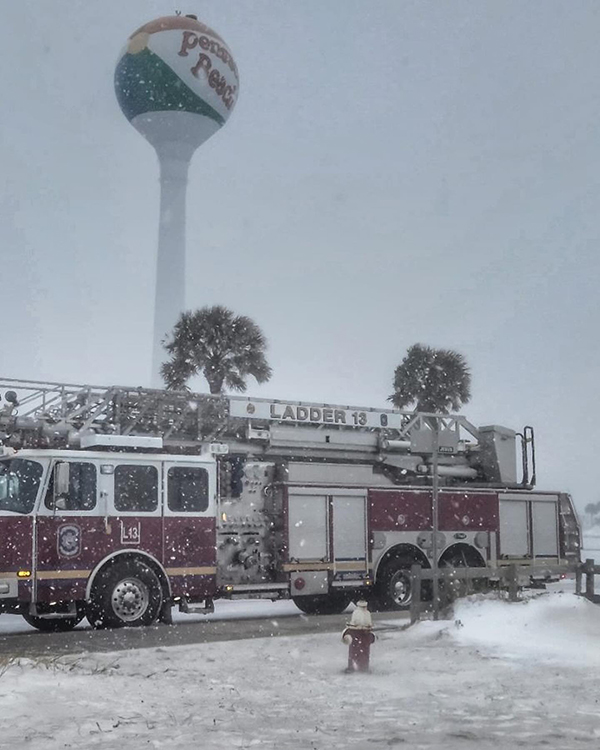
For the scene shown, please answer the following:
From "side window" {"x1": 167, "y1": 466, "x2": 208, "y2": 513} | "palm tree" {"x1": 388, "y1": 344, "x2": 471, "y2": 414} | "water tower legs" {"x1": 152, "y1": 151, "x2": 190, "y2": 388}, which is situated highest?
"water tower legs" {"x1": 152, "y1": 151, "x2": 190, "y2": 388}

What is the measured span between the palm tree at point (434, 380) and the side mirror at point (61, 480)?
29539 mm

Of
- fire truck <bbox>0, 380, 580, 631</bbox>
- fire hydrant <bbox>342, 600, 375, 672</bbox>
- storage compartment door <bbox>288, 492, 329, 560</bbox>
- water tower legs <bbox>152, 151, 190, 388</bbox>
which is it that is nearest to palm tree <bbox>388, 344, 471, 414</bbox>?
fire truck <bbox>0, 380, 580, 631</bbox>

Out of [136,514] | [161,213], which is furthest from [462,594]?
[161,213]

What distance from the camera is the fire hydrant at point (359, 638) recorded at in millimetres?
10719

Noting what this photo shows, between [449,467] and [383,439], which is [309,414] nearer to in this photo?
[383,439]

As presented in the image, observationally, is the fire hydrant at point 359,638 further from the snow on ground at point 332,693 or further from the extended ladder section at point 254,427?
the extended ladder section at point 254,427

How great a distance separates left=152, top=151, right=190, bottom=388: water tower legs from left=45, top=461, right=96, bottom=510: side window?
112 meters

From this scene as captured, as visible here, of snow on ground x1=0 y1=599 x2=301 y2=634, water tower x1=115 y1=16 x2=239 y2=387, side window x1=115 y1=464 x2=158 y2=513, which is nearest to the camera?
side window x1=115 y1=464 x2=158 y2=513

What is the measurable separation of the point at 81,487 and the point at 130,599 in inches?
67.3

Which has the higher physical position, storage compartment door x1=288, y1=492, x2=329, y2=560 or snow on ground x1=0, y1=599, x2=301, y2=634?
storage compartment door x1=288, y1=492, x2=329, y2=560

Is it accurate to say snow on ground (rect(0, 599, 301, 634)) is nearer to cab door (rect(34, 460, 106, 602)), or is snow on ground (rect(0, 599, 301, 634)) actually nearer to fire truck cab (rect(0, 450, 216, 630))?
fire truck cab (rect(0, 450, 216, 630))

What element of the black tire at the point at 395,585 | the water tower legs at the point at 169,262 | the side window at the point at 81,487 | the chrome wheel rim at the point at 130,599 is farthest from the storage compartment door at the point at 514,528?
the water tower legs at the point at 169,262

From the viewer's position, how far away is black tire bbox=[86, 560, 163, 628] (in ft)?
47.9

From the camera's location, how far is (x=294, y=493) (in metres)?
17.5
